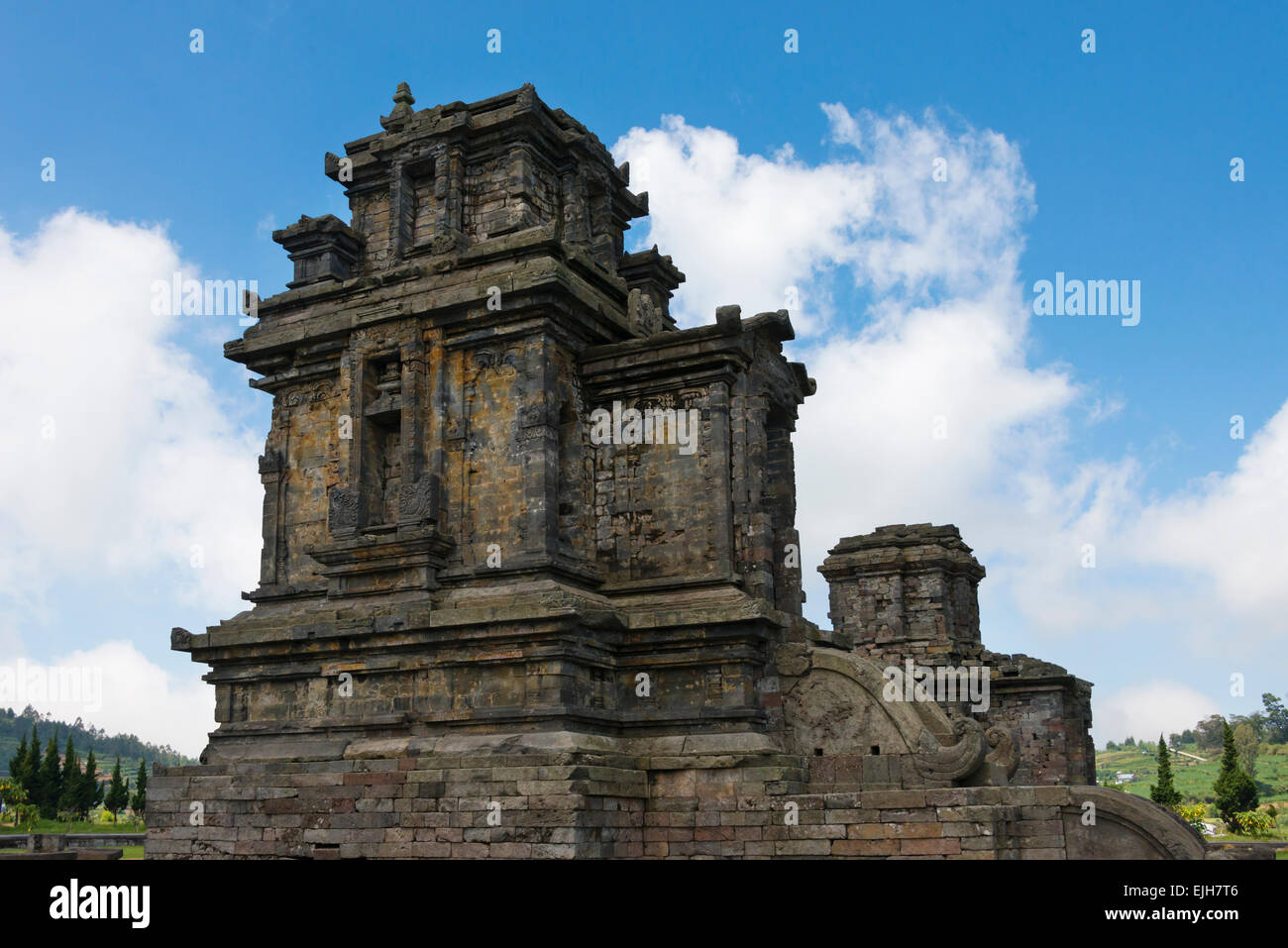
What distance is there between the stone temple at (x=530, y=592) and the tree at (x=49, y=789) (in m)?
37.2

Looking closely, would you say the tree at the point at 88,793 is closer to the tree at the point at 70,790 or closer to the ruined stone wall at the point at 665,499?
the tree at the point at 70,790

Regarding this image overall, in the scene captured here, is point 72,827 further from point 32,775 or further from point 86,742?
point 86,742

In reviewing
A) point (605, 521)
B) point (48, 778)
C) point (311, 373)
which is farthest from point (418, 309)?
point (48, 778)

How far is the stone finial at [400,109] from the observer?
2169 centimetres

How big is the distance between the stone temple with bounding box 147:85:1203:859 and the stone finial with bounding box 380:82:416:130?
10 cm

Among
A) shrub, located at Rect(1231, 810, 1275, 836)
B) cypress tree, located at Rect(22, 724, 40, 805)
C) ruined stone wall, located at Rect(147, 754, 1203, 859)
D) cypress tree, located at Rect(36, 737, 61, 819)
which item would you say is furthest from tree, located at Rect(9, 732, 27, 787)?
shrub, located at Rect(1231, 810, 1275, 836)

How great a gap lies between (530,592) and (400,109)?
986 centimetres

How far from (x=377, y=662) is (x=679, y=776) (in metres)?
4.96

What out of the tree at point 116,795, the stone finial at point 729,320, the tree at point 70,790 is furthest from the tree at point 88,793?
the stone finial at point 729,320

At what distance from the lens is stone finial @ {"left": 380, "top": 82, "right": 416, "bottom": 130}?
21.7 m

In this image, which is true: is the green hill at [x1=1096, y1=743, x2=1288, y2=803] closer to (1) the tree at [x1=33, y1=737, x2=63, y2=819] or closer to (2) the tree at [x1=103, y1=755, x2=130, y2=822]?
(2) the tree at [x1=103, y1=755, x2=130, y2=822]

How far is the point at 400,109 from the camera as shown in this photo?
21.9 m

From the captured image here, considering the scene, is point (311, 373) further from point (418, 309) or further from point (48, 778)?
point (48, 778)

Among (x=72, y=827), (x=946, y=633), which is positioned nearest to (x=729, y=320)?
(x=946, y=633)
